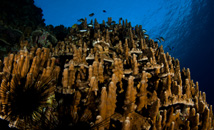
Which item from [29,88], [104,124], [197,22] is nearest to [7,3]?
[29,88]

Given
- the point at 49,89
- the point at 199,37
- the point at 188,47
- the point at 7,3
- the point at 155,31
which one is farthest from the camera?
the point at 155,31

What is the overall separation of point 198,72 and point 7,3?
252ft

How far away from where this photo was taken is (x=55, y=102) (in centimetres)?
230

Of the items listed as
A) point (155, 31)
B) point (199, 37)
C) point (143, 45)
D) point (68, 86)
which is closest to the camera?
point (68, 86)

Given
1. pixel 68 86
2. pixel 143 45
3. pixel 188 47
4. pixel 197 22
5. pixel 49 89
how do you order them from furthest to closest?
1. pixel 188 47
2. pixel 197 22
3. pixel 143 45
4. pixel 68 86
5. pixel 49 89

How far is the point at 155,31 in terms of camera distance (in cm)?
5647

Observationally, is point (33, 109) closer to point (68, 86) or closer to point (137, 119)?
point (68, 86)

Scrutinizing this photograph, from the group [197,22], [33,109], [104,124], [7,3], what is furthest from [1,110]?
[197,22]

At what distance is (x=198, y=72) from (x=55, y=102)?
75960 mm

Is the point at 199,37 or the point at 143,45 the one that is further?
the point at 199,37

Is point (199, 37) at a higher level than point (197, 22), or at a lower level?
lower

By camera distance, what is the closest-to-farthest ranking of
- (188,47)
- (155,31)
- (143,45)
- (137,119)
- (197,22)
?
(137,119)
(143,45)
(197,22)
(188,47)
(155,31)

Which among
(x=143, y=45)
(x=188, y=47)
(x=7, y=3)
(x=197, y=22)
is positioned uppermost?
(x=197, y=22)

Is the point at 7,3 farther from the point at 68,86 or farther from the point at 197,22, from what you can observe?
the point at 197,22
